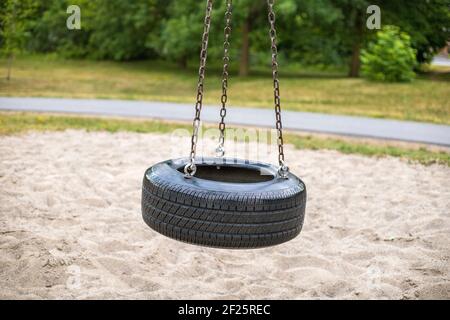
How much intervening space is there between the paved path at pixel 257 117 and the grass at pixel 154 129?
0.58 m

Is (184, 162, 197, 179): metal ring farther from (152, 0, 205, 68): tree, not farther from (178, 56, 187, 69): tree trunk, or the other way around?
(178, 56, 187, 69): tree trunk

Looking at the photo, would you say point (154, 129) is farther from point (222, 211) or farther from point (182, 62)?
point (182, 62)

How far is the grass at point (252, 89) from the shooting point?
523 inches

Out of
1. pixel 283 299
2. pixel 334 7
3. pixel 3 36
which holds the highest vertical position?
pixel 334 7

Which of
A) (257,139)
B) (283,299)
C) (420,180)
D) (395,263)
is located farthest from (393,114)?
(283,299)

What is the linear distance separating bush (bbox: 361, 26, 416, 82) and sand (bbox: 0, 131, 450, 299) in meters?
11.4

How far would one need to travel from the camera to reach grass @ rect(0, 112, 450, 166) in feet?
27.1

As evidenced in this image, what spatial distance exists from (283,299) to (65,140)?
557cm

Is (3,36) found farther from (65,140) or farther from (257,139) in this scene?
(257,139)

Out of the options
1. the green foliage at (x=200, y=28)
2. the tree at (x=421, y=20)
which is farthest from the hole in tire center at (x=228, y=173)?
the tree at (x=421, y=20)

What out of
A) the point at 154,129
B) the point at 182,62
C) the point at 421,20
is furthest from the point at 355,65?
the point at 154,129

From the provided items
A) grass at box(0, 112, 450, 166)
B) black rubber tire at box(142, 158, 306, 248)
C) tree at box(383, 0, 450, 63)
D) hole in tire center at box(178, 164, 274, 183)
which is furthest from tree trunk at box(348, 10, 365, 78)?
black rubber tire at box(142, 158, 306, 248)

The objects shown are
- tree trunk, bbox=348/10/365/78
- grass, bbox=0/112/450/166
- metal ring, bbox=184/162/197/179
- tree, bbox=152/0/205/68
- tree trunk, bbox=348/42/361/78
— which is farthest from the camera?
tree trunk, bbox=348/42/361/78

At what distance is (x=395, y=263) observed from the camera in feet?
14.0
